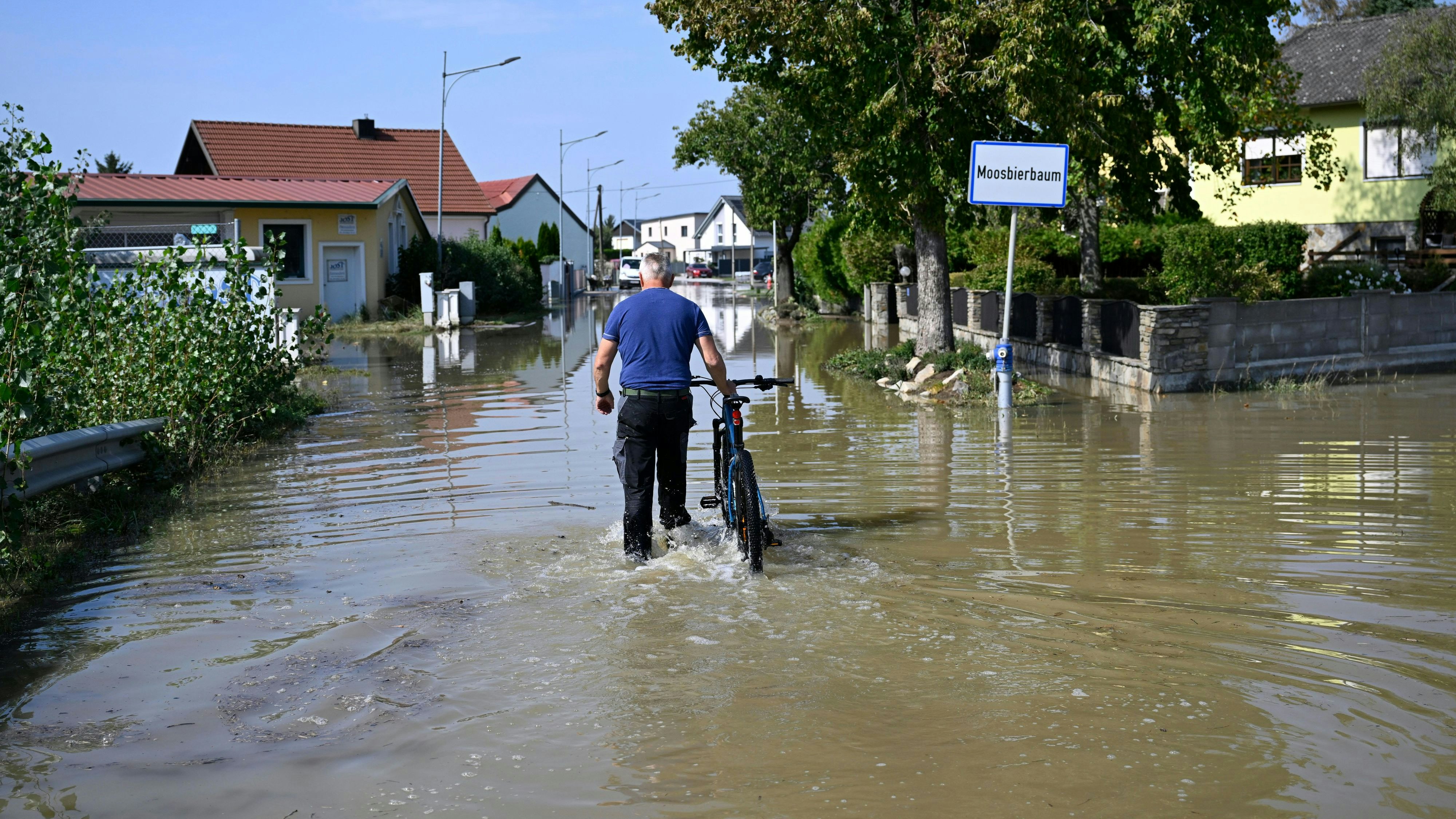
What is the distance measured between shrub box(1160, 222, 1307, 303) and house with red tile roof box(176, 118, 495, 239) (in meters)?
26.1

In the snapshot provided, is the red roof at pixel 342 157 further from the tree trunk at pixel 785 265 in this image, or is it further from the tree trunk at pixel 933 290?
the tree trunk at pixel 933 290

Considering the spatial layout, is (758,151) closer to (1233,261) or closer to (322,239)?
(322,239)

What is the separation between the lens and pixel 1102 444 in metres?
12.3

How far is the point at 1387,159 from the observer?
1430 inches

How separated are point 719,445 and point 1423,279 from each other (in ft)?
83.6

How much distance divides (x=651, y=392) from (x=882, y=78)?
35.2 feet

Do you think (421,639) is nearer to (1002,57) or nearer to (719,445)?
(719,445)

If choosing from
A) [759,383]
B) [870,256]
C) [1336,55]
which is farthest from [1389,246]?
[759,383]

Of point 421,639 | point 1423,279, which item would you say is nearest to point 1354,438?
point 421,639

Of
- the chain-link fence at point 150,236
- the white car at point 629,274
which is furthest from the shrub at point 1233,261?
the white car at point 629,274

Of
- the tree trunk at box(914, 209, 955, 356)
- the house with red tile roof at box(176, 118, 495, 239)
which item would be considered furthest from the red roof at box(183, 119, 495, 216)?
the tree trunk at box(914, 209, 955, 356)

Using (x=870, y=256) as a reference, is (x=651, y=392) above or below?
below

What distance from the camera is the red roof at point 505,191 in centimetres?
7888

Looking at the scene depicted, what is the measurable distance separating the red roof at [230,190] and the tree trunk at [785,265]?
14.8m
